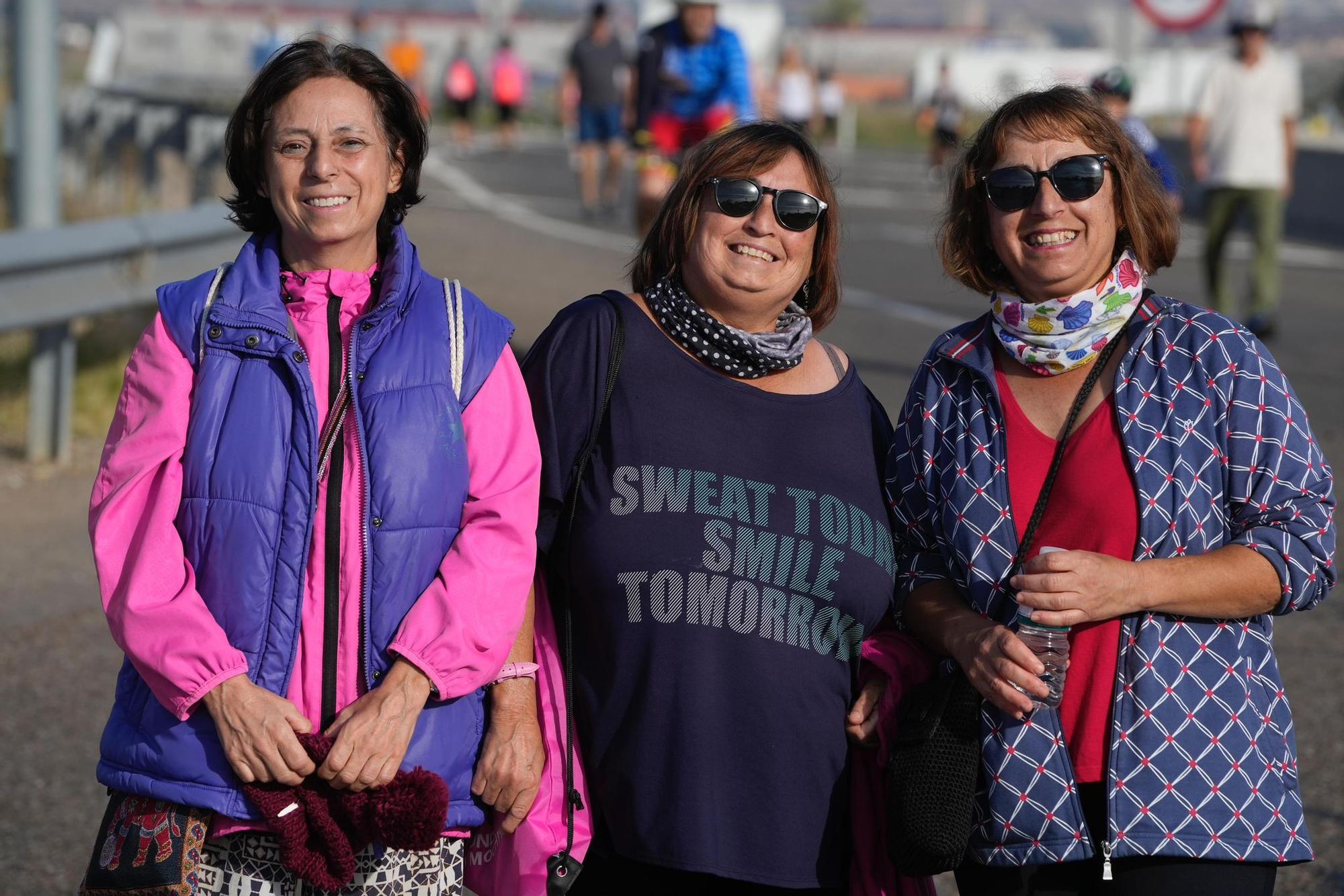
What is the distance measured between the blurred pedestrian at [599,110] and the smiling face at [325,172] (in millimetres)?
15820

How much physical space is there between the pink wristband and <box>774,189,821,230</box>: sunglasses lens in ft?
2.95

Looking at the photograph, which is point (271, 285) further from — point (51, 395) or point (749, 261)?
point (51, 395)

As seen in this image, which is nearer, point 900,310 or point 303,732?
point 303,732

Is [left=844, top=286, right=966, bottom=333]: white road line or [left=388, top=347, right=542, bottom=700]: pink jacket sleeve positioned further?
[left=844, top=286, right=966, bottom=333]: white road line

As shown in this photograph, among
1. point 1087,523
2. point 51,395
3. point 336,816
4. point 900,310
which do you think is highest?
point 1087,523

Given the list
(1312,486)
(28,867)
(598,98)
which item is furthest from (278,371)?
(598,98)

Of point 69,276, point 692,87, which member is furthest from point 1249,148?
point 69,276

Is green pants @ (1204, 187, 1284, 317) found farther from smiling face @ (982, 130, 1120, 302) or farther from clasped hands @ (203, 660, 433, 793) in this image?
clasped hands @ (203, 660, 433, 793)

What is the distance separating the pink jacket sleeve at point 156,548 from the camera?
2.54 metres

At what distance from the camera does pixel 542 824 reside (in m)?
2.87

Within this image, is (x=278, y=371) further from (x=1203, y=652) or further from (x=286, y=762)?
(x=1203, y=652)

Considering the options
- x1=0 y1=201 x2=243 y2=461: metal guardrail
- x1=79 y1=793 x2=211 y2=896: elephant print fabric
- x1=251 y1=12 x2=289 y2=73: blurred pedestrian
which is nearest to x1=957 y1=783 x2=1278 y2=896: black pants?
x1=79 y1=793 x2=211 y2=896: elephant print fabric

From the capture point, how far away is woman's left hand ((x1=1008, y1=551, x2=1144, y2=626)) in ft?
8.58

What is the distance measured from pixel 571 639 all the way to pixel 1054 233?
1069mm
